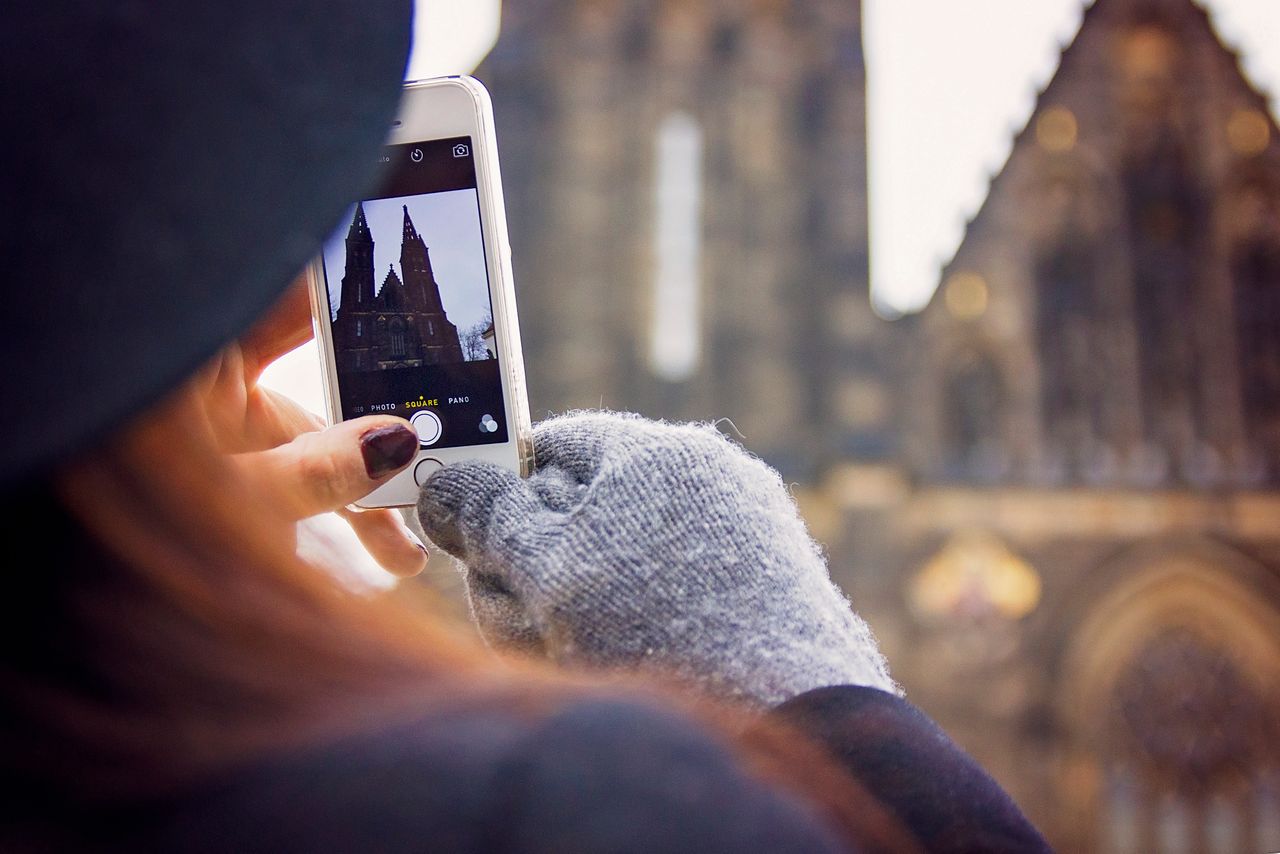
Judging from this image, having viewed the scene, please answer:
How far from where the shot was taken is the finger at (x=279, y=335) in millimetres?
654

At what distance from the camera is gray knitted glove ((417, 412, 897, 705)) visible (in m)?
0.61

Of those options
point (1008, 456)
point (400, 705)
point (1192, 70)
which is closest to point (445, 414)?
point (400, 705)

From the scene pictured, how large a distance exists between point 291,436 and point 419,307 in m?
0.13

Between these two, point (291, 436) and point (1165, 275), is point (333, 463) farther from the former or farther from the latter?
point (1165, 275)

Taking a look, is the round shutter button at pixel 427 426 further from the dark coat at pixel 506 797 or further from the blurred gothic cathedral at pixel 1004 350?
the blurred gothic cathedral at pixel 1004 350

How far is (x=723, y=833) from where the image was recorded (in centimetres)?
42

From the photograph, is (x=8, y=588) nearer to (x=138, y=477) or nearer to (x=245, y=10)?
(x=138, y=477)

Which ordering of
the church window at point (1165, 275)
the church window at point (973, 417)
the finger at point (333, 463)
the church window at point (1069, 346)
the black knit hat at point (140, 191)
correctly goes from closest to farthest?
the black knit hat at point (140, 191) < the finger at point (333, 463) < the church window at point (973, 417) < the church window at point (1069, 346) < the church window at point (1165, 275)

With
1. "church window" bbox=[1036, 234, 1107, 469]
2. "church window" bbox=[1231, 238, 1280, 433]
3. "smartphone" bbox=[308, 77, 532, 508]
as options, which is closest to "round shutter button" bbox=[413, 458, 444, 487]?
"smartphone" bbox=[308, 77, 532, 508]

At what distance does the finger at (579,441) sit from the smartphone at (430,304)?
0.08 feet

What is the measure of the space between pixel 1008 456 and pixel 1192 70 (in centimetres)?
351

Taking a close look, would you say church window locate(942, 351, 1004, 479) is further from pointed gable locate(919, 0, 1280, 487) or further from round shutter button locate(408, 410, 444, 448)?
round shutter button locate(408, 410, 444, 448)

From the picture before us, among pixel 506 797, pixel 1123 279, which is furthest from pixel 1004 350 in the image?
pixel 506 797

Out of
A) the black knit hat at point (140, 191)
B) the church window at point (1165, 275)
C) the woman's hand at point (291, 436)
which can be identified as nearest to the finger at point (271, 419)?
the woman's hand at point (291, 436)
